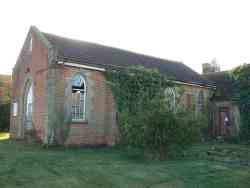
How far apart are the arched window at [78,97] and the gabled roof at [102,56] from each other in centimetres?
120

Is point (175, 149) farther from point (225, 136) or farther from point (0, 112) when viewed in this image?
point (0, 112)

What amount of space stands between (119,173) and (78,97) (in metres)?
8.88

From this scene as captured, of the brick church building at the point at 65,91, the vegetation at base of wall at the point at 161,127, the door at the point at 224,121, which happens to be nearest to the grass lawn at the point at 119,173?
the vegetation at base of wall at the point at 161,127

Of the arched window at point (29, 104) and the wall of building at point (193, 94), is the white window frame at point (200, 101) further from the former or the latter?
the arched window at point (29, 104)

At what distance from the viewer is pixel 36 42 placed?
19.4 m

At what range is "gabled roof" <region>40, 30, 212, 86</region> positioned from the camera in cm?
1802

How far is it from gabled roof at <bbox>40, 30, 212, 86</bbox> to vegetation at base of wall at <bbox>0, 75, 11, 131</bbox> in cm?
1426

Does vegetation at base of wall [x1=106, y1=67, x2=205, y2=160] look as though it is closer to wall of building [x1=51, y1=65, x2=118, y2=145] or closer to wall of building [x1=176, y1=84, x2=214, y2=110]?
wall of building [x1=51, y1=65, x2=118, y2=145]

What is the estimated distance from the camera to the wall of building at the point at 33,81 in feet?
58.9

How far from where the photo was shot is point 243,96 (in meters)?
22.1

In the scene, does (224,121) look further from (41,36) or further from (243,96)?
(41,36)

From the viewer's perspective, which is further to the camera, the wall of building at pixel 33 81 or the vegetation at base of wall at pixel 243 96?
the vegetation at base of wall at pixel 243 96

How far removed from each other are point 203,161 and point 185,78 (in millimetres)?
12233

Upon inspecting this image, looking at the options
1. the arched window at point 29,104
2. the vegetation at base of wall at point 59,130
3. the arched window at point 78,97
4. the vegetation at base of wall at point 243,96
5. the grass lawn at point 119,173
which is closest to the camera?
the grass lawn at point 119,173
